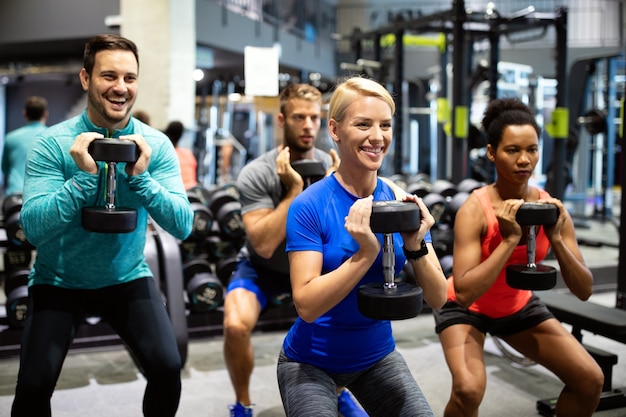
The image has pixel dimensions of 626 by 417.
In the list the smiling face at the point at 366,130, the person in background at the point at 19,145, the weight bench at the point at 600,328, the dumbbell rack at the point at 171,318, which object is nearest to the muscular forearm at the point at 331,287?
the smiling face at the point at 366,130

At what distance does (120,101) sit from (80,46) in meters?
9.35

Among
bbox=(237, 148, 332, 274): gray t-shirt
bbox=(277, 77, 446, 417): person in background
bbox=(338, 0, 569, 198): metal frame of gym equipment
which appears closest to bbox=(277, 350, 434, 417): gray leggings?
bbox=(277, 77, 446, 417): person in background

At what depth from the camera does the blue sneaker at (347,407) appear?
2.55 m

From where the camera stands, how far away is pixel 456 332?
2.33 metres

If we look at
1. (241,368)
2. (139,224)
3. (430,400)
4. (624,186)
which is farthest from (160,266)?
(624,186)

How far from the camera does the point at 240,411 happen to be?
2.60m

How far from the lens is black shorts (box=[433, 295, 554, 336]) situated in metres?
2.37

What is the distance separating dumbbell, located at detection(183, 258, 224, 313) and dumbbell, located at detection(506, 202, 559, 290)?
2059 mm

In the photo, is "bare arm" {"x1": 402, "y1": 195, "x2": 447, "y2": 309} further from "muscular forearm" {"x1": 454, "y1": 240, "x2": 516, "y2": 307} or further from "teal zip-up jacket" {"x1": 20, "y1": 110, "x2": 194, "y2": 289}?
"teal zip-up jacket" {"x1": 20, "y1": 110, "x2": 194, "y2": 289}

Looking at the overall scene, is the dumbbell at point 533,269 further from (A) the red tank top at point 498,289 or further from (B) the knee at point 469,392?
(B) the knee at point 469,392

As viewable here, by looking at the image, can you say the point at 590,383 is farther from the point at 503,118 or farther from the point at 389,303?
the point at 389,303

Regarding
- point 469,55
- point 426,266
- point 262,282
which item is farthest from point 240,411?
point 469,55

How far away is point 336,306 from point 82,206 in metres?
0.88

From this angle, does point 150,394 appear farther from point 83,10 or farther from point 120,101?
point 83,10
